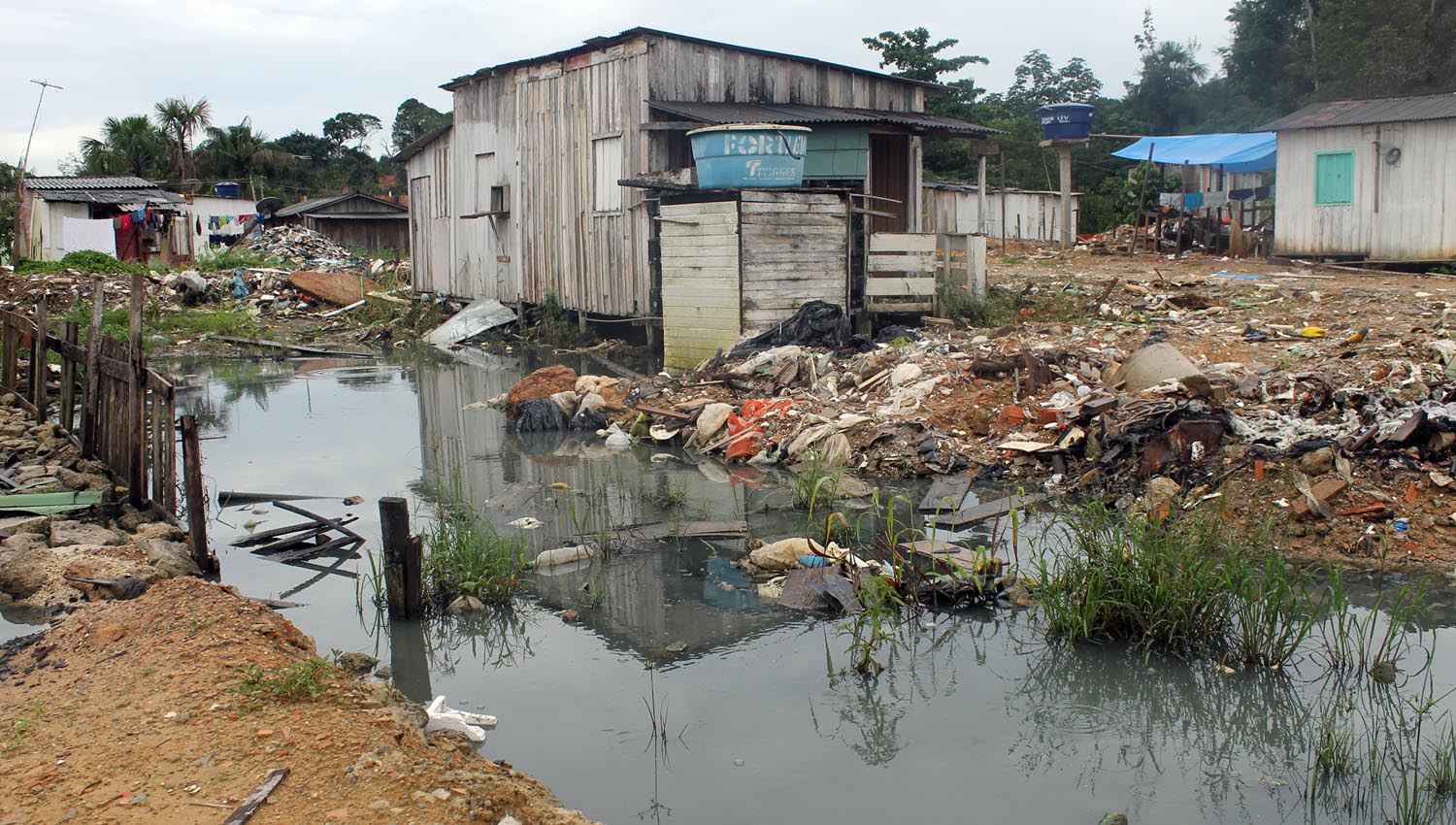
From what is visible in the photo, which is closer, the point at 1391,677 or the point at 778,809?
the point at 778,809

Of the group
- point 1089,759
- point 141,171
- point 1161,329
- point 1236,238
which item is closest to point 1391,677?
point 1089,759

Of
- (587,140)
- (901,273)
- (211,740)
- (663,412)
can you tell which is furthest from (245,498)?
(587,140)

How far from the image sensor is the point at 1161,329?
1169cm

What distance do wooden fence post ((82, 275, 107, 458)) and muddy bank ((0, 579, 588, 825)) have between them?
3121 millimetres

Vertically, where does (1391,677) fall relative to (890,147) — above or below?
below

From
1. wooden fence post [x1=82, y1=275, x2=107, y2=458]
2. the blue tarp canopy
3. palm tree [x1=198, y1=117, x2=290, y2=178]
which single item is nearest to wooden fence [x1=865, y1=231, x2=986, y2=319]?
wooden fence post [x1=82, y1=275, x2=107, y2=458]

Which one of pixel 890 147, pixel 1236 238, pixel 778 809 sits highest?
pixel 890 147

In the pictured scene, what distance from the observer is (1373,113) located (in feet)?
57.8

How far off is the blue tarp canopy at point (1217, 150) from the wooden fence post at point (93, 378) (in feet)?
66.4

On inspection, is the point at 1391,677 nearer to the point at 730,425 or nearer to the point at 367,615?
the point at 367,615

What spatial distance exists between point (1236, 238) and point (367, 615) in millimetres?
18410

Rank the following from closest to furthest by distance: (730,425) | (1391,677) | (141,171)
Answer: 1. (1391,677)
2. (730,425)
3. (141,171)

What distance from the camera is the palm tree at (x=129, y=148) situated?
145ft

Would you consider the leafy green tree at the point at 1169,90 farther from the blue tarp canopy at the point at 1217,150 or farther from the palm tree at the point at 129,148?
the palm tree at the point at 129,148
